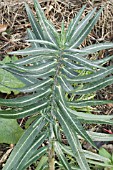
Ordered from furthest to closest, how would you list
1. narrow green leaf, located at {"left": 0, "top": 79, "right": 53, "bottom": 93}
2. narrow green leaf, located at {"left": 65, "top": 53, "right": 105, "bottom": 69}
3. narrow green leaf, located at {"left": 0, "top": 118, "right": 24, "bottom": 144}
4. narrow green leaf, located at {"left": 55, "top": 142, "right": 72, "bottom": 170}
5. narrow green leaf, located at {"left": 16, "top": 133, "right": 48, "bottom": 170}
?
1. narrow green leaf, located at {"left": 0, "top": 118, "right": 24, "bottom": 144}
2. narrow green leaf, located at {"left": 55, "top": 142, "right": 72, "bottom": 170}
3. narrow green leaf, located at {"left": 16, "top": 133, "right": 48, "bottom": 170}
4. narrow green leaf, located at {"left": 0, "top": 79, "right": 53, "bottom": 93}
5. narrow green leaf, located at {"left": 65, "top": 53, "right": 105, "bottom": 69}

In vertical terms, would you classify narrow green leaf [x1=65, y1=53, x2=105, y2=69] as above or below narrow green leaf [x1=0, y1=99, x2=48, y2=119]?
above

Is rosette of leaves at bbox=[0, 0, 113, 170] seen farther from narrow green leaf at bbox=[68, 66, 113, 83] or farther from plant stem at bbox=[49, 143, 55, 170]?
plant stem at bbox=[49, 143, 55, 170]

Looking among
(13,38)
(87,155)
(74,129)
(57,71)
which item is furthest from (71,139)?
(13,38)

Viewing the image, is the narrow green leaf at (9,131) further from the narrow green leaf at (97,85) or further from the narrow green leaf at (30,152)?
the narrow green leaf at (97,85)

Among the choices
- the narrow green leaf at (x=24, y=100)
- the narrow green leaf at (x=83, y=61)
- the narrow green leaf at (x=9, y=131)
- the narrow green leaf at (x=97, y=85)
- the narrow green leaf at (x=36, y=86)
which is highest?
the narrow green leaf at (x=83, y=61)

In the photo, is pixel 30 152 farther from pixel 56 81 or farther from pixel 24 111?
pixel 56 81

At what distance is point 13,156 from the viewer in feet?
5.90

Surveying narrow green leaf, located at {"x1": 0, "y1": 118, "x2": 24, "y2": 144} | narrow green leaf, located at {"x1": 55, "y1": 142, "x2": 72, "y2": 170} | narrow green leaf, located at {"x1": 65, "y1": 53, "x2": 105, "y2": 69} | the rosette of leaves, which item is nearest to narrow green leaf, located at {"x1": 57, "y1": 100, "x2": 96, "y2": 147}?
the rosette of leaves

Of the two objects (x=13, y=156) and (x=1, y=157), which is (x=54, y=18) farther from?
(x=13, y=156)

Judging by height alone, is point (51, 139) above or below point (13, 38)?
below

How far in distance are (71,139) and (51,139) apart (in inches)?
10.9

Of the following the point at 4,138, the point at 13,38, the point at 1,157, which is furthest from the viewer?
the point at 13,38

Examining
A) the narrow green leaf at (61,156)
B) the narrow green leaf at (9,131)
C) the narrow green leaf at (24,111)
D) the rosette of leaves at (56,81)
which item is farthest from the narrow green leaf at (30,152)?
the narrow green leaf at (9,131)

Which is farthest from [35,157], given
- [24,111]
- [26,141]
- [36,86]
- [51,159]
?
[36,86]
